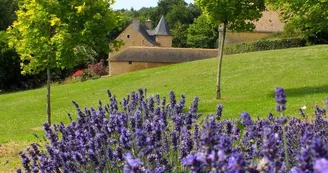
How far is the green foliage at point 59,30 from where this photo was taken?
13.2m

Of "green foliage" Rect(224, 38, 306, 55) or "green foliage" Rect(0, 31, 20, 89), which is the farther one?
"green foliage" Rect(0, 31, 20, 89)

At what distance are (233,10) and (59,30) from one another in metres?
6.58

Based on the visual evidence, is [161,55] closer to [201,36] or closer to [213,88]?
[213,88]

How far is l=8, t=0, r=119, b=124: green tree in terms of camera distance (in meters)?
13.2

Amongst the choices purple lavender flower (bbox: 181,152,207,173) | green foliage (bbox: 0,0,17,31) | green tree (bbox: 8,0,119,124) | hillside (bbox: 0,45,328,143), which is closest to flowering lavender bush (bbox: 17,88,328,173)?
purple lavender flower (bbox: 181,152,207,173)

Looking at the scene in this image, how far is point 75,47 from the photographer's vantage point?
48.1ft

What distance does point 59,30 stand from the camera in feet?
43.8

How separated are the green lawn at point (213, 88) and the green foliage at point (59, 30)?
2.42 m

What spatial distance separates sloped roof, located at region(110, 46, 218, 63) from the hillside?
8.00 meters

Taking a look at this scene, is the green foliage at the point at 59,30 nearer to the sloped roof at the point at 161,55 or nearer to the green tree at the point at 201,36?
the sloped roof at the point at 161,55

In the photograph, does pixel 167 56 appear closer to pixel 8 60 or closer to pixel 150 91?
pixel 8 60

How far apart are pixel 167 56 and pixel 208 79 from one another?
51.1ft

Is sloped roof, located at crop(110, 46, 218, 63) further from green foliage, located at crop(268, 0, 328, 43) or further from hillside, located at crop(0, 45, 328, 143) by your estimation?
green foliage, located at crop(268, 0, 328, 43)

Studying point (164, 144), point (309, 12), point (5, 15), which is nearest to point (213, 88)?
point (309, 12)
